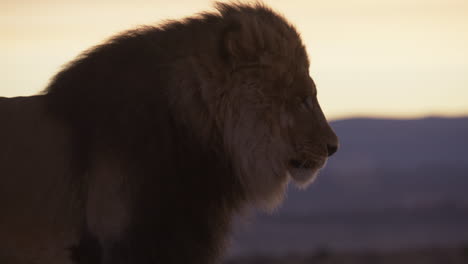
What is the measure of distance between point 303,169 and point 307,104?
1.33ft

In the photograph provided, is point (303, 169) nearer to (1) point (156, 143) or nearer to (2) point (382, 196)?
(1) point (156, 143)

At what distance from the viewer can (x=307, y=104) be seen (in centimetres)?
676

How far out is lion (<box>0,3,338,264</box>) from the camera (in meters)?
6.16

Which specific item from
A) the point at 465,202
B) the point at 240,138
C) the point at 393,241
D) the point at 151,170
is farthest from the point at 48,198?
the point at 465,202

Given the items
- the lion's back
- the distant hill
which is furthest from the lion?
the distant hill

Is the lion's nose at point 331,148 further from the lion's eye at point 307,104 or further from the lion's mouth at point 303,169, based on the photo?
the lion's eye at point 307,104

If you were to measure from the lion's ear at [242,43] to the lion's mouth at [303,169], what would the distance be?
691mm

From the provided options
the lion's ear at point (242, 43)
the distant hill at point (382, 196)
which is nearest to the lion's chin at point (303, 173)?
the lion's ear at point (242, 43)

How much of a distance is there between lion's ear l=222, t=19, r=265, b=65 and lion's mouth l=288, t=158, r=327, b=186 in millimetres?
691

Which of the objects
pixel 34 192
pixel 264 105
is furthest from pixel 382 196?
pixel 34 192

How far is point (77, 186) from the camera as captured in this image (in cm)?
631

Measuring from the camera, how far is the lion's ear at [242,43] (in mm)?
6508

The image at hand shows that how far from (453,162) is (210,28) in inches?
2927

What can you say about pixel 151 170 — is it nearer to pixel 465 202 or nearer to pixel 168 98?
pixel 168 98
